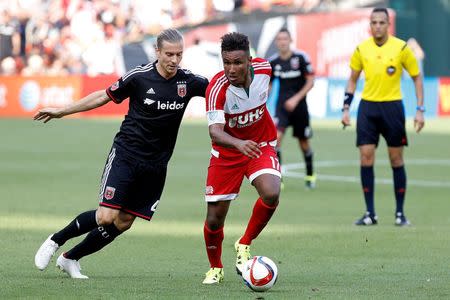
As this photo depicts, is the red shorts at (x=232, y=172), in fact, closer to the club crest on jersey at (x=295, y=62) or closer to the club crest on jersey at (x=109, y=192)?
the club crest on jersey at (x=109, y=192)

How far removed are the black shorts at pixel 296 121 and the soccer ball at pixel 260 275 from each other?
998 cm

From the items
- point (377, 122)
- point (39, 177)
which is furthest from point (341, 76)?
point (377, 122)

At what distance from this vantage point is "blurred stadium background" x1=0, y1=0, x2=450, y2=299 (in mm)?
9078

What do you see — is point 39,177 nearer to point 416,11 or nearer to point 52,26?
point 52,26

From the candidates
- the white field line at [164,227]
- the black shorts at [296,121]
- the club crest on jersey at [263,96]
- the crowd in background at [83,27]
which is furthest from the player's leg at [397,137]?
the crowd in background at [83,27]

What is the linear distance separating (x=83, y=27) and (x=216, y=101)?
29871 millimetres

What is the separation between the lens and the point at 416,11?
40.9 metres

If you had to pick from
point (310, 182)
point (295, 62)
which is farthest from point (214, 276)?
point (295, 62)

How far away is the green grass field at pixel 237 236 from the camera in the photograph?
8477mm

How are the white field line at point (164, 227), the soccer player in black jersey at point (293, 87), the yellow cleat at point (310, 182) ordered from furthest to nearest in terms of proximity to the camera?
the yellow cleat at point (310, 182) → the soccer player in black jersey at point (293, 87) → the white field line at point (164, 227)

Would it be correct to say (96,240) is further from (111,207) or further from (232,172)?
(232,172)

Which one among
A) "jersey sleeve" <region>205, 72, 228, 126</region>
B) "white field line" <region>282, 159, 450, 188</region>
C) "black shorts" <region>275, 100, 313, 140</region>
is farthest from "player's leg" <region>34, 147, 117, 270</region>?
"white field line" <region>282, 159, 450, 188</region>

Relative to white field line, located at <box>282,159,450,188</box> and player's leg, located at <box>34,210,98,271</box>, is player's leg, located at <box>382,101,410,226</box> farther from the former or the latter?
white field line, located at <box>282,159,450,188</box>

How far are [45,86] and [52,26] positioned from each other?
330 centimetres
